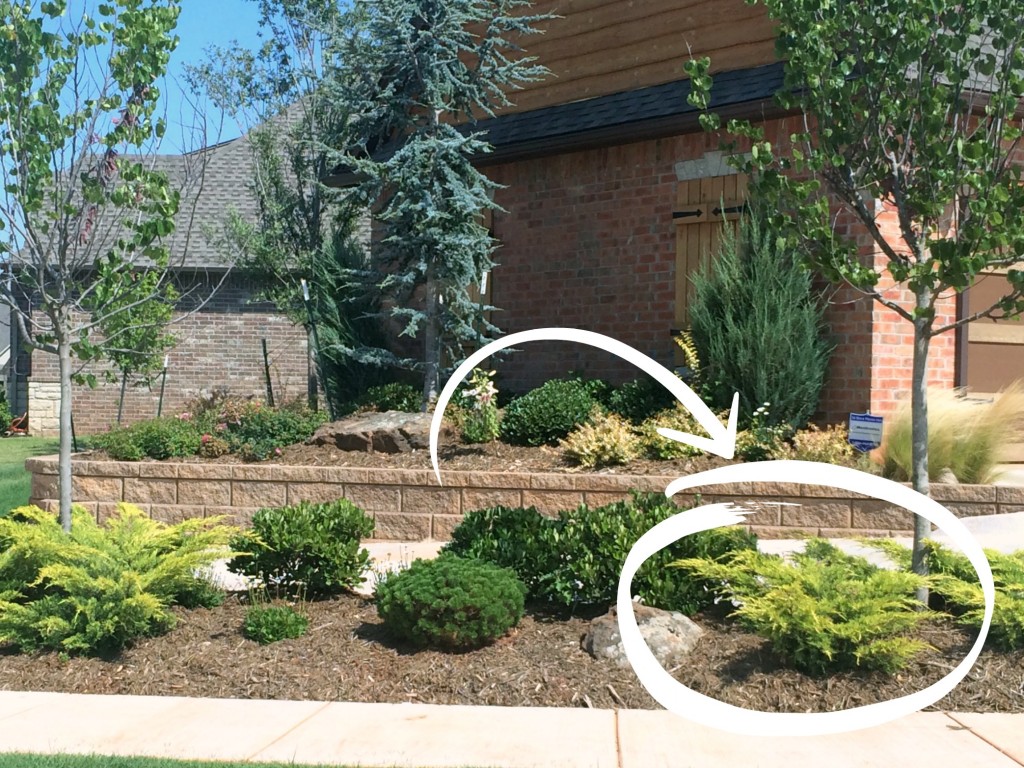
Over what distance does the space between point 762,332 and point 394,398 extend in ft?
16.3

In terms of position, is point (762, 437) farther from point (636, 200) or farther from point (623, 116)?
point (623, 116)

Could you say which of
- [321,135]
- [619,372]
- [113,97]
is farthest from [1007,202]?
[321,135]

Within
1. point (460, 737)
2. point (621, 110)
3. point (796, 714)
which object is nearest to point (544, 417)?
point (621, 110)

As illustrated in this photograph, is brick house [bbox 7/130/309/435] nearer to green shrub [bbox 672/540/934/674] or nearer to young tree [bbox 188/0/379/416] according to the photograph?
young tree [bbox 188/0/379/416]

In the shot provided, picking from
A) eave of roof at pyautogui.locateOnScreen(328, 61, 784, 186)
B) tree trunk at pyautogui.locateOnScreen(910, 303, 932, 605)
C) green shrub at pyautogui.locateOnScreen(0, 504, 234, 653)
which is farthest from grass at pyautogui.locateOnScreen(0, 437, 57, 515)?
tree trunk at pyautogui.locateOnScreen(910, 303, 932, 605)

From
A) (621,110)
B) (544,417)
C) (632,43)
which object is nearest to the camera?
(544,417)

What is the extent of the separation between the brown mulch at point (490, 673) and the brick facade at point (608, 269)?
540 centimetres

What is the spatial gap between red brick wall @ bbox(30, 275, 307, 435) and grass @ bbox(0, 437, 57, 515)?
5.29 ft

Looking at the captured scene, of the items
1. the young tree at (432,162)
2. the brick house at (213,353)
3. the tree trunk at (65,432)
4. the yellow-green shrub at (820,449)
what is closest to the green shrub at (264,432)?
the young tree at (432,162)

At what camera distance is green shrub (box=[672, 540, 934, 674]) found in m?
5.74

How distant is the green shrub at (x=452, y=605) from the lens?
6.30 metres

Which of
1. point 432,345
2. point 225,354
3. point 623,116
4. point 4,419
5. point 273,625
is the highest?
point 623,116

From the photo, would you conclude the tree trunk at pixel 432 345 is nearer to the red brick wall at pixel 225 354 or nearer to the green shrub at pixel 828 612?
the green shrub at pixel 828 612

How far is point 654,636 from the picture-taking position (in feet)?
20.4
